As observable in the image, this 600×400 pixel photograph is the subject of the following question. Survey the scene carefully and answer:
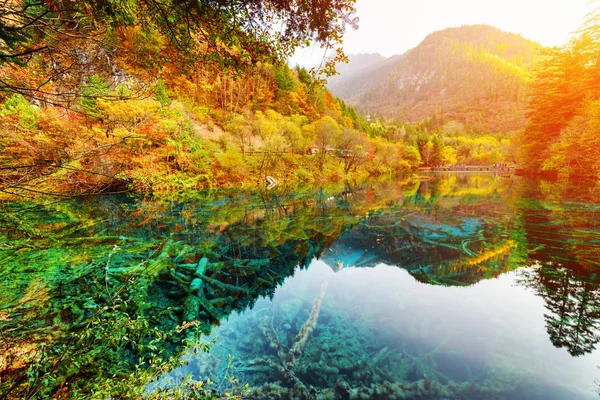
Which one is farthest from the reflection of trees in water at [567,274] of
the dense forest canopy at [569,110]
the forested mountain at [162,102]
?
the dense forest canopy at [569,110]

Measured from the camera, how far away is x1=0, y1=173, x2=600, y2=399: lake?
3.12 meters

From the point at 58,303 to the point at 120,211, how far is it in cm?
1103

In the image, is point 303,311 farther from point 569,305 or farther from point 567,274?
point 567,274

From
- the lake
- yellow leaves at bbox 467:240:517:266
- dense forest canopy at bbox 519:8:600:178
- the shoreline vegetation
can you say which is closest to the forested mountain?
the shoreline vegetation

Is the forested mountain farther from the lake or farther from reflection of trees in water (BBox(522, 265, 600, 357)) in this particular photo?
reflection of trees in water (BBox(522, 265, 600, 357))

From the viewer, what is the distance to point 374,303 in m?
5.44

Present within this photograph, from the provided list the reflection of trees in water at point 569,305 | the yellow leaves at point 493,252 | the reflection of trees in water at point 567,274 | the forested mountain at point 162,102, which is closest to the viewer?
the forested mountain at point 162,102

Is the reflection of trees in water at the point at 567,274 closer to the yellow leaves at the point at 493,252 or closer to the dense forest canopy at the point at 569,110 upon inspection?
the yellow leaves at the point at 493,252

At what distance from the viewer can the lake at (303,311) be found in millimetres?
3125

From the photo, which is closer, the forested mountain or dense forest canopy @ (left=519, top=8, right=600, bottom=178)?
the forested mountain

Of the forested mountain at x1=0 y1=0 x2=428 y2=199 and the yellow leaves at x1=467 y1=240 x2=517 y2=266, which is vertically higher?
the forested mountain at x1=0 y1=0 x2=428 y2=199

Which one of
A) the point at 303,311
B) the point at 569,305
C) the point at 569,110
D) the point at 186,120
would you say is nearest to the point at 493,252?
the point at 569,305

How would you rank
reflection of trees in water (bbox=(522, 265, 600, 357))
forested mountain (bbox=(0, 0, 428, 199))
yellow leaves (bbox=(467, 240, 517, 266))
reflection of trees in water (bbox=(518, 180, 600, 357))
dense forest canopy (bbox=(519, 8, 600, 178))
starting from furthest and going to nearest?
dense forest canopy (bbox=(519, 8, 600, 178)), yellow leaves (bbox=(467, 240, 517, 266)), reflection of trees in water (bbox=(518, 180, 600, 357)), reflection of trees in water (bbox=(522, 265, 600, 357)), forested mountain (bbox=(0, 0, 428, 199))

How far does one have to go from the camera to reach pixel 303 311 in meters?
5.17
